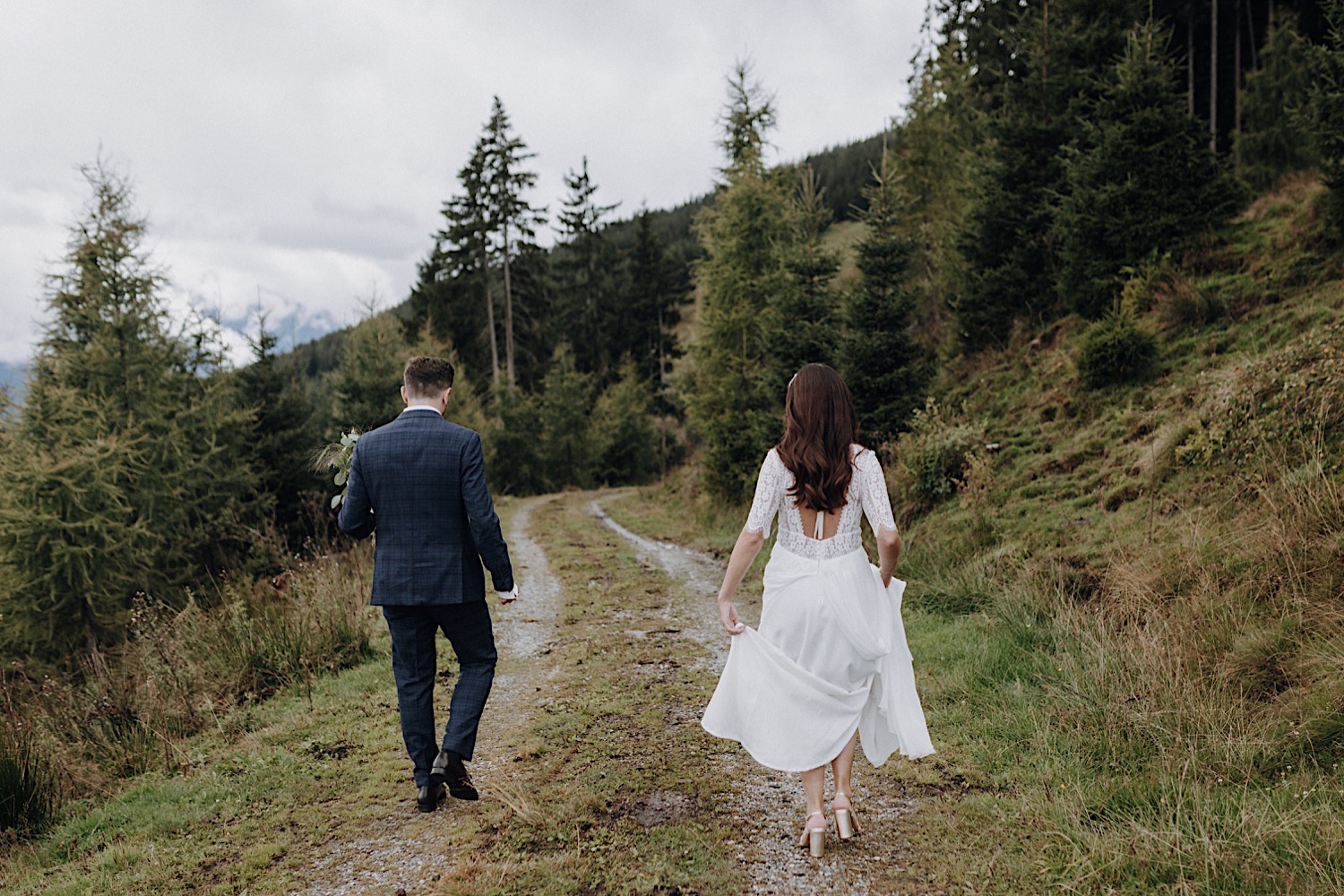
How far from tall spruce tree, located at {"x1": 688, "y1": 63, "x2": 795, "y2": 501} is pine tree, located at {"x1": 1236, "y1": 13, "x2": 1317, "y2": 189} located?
13019mm

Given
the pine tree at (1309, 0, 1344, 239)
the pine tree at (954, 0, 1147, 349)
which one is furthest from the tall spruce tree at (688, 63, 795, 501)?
the pine tree at (1309, 0, 1344, 239)

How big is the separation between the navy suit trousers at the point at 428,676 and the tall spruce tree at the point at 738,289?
12206 mm

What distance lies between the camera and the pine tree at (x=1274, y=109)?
19172 mm

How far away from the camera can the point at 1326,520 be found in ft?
17.5

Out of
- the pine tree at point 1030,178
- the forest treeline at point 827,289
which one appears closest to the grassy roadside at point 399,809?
the forest treeline at point 827,289

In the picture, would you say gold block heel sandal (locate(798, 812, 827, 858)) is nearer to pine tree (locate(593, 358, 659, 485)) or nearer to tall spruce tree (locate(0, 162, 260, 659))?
tall spruce tree (locate(0, 162, 260, 659))

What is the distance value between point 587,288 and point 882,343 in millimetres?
40706

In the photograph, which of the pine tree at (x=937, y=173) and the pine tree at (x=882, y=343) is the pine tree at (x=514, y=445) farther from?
the pine tree at (x=882, y=343)

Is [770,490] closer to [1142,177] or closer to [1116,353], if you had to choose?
[1116,353]

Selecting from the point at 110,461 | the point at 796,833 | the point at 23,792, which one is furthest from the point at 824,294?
the point at 110,461

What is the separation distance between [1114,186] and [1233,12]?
23.7 metres

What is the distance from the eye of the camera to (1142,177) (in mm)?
12844

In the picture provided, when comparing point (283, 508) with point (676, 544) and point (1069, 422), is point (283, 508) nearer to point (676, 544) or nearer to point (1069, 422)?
point (676, 544)

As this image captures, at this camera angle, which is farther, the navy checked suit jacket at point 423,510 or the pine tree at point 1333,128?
the pine tree at point 1333,128
